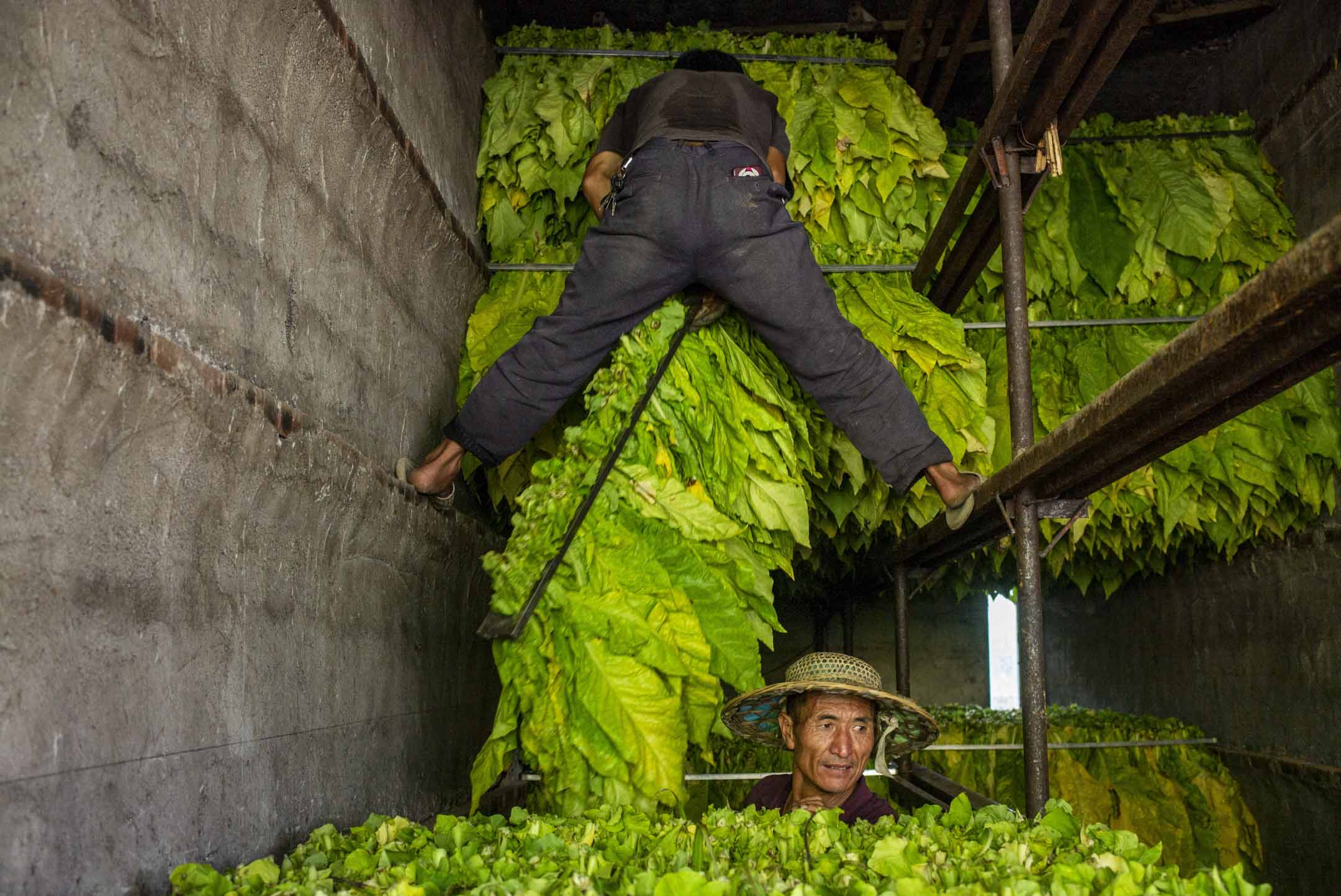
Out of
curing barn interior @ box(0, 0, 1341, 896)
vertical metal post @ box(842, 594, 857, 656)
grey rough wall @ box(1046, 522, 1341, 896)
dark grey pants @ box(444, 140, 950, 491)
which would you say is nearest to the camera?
curing barn interior @ box(0, 0, 1341, 896)

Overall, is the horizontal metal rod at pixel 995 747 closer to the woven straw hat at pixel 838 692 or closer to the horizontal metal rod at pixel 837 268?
the woven straw hat at pixel 838 692

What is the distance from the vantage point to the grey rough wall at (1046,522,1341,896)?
386 cm

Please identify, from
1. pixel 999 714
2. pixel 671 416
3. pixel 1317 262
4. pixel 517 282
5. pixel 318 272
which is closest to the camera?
pixel 1317 262

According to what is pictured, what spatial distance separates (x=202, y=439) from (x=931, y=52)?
10.0 ft

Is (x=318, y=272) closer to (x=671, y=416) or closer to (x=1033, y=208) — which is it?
(x=671, y=416)

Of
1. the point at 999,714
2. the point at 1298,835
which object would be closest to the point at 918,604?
the point at 999,714

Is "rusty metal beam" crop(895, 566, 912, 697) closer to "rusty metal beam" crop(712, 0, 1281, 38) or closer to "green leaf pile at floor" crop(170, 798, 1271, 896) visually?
"rusty metal beam" crop(712, 0, 1281, 38)

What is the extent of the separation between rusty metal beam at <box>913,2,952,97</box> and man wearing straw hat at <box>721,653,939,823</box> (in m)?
2.22

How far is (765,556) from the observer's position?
8.64 feet

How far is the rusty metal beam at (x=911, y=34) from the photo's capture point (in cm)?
352

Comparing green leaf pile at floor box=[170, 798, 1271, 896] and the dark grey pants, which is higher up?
the dark grey pants

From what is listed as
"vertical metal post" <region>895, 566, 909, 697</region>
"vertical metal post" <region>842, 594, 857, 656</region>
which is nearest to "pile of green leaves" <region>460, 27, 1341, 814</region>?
"vertical metal post" <region>895, 566, 909, 697</region>

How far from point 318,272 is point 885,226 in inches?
82.1

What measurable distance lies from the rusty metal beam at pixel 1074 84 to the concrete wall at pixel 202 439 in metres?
1.59
